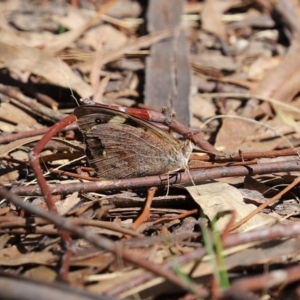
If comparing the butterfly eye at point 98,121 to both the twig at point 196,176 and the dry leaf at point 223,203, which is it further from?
the dry leaf at point 223,203

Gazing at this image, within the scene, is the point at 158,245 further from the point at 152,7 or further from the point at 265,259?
the point at 152,7

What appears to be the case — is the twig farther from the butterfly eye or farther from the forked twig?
the forked twig

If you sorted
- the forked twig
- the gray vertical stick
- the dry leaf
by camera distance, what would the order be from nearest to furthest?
1. the forked twig
2. the dry leaf
3. the gray vertical stick

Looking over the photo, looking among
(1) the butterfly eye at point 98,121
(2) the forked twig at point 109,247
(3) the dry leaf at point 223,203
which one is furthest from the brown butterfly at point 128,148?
(2) the forked twig at point 109,247

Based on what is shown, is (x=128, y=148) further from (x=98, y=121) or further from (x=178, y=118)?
(x=178, y=118)

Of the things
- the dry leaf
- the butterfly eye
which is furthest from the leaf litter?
the butterfly eye

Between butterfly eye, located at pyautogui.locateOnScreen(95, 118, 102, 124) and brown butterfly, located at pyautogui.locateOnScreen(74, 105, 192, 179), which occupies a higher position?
butterfly eye, located at pyautogui.locateOnScreen(95, 118, 102, 124)

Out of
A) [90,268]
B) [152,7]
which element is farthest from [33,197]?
[152,7]
